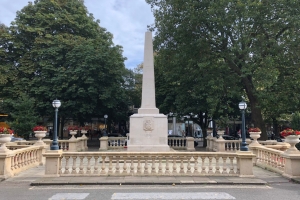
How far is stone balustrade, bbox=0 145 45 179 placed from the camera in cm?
1055

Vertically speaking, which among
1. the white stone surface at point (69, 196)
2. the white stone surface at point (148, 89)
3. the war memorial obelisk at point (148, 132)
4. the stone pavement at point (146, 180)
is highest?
the white stone surface at point (148, 89)

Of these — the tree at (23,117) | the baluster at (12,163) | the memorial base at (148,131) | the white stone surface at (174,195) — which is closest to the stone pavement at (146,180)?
the baluster at (12,163)

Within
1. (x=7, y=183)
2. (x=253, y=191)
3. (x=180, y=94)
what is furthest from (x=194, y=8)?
(x=7, y=183)

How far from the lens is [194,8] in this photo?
2094 cm

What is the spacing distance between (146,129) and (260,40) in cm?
1128

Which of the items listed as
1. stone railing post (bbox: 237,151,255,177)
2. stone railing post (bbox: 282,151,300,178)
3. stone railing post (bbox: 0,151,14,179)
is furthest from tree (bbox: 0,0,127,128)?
stone railing post (bbox: 282,151,300,178)

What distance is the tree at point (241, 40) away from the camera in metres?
19.0

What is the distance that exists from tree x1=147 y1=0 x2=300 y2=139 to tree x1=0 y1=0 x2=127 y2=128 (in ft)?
25.8

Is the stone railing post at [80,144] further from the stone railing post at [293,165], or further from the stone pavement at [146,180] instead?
the stone railing post at [293,165]

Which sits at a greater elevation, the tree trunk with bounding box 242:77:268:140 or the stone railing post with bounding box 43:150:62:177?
the tree trunk with bounding box 242:77:268:140

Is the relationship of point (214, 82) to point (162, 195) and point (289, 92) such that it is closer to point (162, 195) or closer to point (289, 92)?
point (289, 92)

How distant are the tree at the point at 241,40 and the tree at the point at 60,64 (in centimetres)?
786

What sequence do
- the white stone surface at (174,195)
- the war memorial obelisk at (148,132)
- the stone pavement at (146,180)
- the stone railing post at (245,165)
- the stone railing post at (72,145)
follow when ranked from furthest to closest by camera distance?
the stone railing post at (72,145), the war memorial obelisk at (148,132), the stone railing post at (245,165), the stone pavement at (146,180), the white stone surface at (174,195)

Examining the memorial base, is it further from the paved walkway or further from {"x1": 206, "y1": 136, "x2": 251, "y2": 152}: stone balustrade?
{"x1": 206, "y1": 136, "x2": 251, "y2": 152}: stone balustrade
